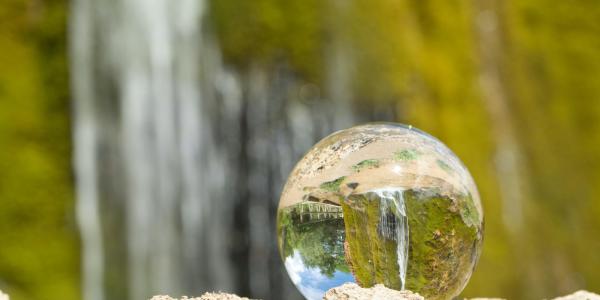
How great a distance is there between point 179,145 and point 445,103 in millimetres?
2177

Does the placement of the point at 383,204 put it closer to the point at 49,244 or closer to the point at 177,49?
the point at 49,244

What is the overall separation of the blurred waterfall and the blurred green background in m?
0.14

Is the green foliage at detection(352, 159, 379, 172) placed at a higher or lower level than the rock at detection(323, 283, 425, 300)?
higher

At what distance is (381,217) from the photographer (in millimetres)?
2646

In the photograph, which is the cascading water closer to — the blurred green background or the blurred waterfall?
the blurred green background

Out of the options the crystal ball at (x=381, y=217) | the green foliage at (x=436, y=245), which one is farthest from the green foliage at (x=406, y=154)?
the green foliage at (x=436, y=245)

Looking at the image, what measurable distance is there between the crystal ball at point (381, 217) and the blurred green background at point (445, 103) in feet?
12.8

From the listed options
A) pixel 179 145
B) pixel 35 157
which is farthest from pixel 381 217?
pixel 179 145

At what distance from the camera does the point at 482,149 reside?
25.7 ft

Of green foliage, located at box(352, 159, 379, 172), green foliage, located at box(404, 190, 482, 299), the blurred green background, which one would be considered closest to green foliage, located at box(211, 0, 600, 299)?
the blurred green background

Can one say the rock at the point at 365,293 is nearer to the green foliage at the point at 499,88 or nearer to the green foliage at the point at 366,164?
the green foliage at the point at 366,164

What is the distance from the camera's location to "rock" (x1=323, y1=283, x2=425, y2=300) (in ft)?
8.36

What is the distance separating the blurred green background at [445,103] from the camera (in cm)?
645

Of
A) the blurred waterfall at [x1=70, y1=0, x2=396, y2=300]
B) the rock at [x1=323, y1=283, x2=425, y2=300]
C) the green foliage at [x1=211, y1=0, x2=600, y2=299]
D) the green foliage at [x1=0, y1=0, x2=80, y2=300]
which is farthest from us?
the green foliage at [x1=211, y1=0, x2=600, y2=299]
